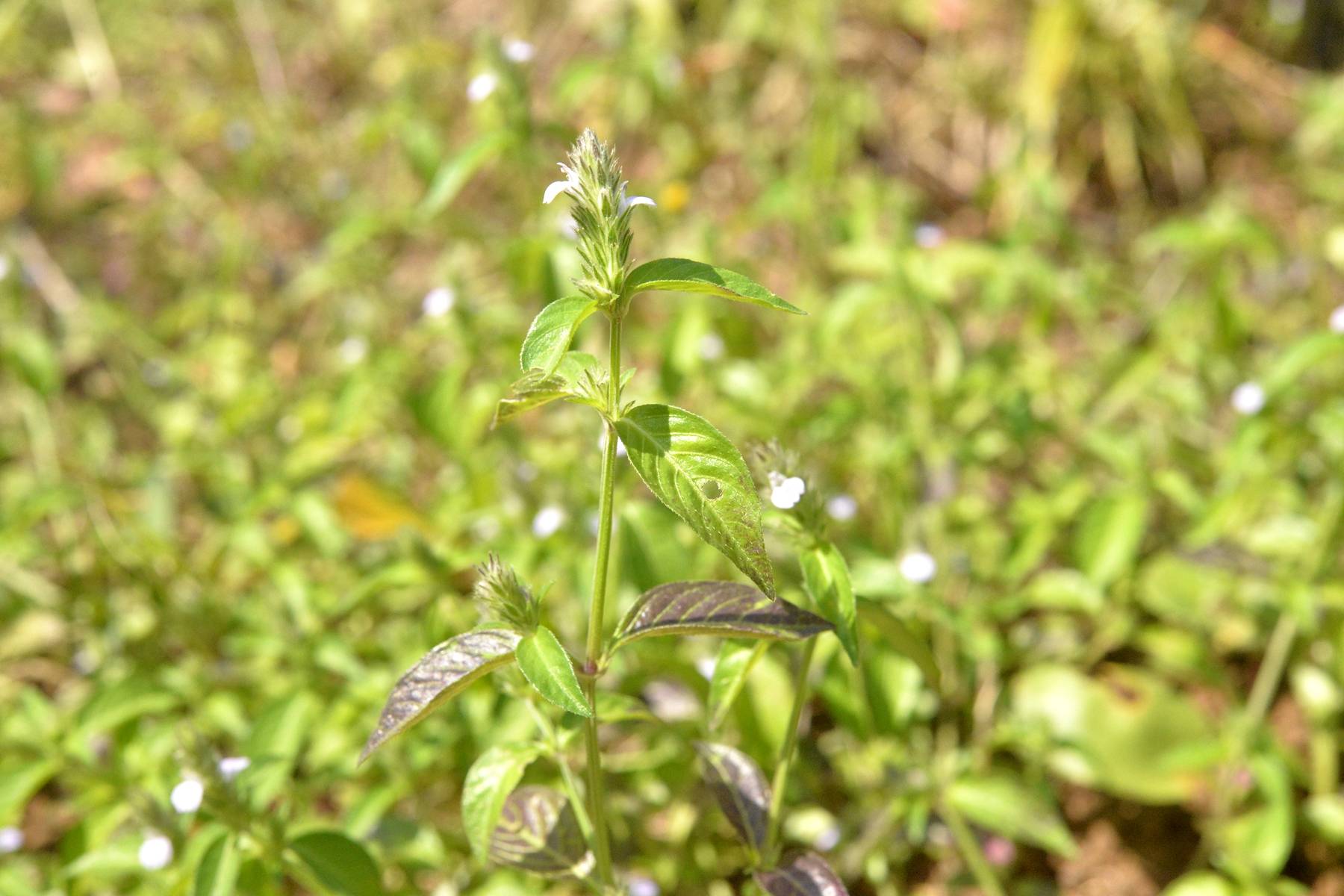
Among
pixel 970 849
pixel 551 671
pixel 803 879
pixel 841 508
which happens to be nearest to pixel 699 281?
pixel 551 671

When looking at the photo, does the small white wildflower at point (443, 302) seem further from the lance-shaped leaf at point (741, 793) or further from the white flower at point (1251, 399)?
the white flower at point (1251, 399)

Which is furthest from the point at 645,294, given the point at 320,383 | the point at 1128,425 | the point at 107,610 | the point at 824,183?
the point at 107,610

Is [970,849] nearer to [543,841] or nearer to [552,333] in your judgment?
[543,841]

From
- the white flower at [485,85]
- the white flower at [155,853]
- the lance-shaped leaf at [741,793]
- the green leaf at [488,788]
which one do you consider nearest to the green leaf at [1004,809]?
the lance-shaped leaf at [741,793]

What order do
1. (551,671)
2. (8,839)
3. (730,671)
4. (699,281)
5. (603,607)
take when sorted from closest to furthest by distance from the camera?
(699,281) < (551,671) < (603,607) < (730,671) < (8,839)

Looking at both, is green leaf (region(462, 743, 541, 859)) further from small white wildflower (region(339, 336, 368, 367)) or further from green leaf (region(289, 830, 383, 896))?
small white wildflower (region(339, 336, 368, 367))

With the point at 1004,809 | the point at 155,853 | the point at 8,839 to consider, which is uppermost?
the point at 155,853

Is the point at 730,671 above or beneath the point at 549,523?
above
